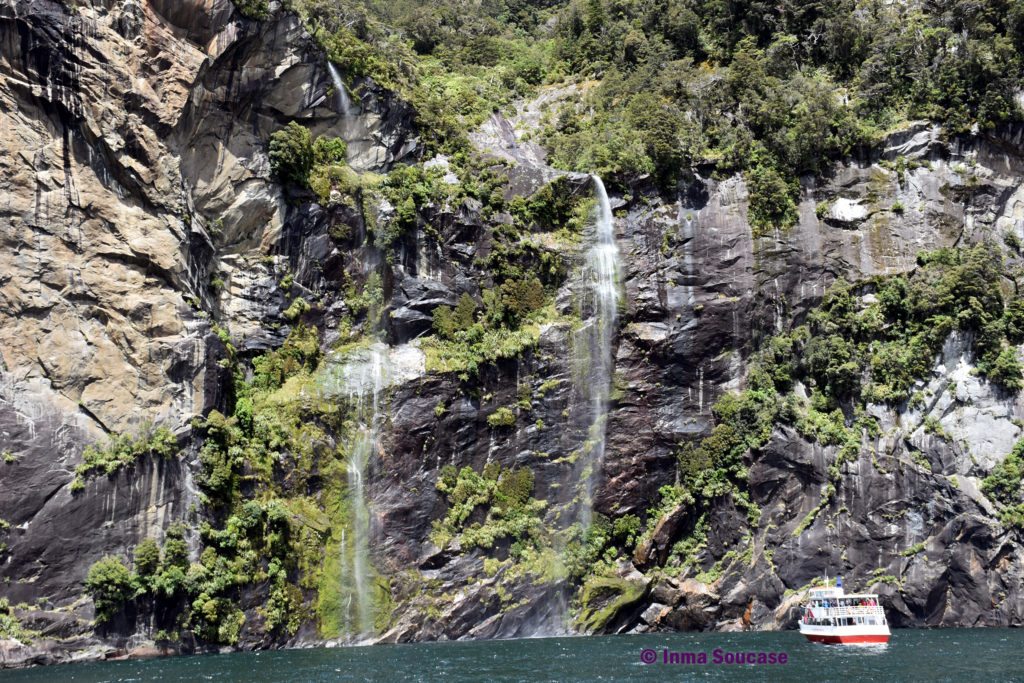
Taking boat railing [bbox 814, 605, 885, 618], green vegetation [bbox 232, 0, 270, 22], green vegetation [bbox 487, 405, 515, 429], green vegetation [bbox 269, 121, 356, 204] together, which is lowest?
boat railing [bbox 814, 605, 885, 618]

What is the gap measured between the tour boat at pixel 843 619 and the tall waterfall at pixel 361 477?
16.0 m

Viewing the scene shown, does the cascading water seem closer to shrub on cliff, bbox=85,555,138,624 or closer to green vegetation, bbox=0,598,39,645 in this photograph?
shrub on cliff, bbox=85,555,138,624

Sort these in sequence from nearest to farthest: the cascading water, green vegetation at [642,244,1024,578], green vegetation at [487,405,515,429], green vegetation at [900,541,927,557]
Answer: green vegetation at [900,541,927,557] < the cascading water < green vegetation at [642,244,1024,578] < green vegetation at [487,405,515,429]

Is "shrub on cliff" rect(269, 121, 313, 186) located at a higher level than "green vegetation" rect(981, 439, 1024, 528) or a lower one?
higher

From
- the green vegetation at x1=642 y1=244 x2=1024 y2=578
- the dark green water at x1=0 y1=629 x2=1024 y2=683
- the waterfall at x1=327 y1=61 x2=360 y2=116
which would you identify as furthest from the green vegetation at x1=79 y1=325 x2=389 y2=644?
the green vegetation at x1=642 y1=244 x2=1024 y2=578

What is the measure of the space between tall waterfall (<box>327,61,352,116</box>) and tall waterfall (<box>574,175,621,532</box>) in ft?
39.1

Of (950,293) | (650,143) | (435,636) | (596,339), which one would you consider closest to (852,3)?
(650,143)

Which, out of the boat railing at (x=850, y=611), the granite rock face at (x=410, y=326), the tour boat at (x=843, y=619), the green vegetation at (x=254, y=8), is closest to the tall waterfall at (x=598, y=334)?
the granite rock face at (x=410, y=326)

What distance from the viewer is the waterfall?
41.8 metres

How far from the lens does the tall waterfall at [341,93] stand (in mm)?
41781

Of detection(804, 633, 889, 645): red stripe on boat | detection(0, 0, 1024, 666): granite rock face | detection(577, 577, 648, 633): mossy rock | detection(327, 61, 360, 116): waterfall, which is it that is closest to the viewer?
detection(804, 633, 889, 645): red stripe on boat

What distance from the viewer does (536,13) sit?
211ft

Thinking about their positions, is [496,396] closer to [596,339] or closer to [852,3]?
[596,339]

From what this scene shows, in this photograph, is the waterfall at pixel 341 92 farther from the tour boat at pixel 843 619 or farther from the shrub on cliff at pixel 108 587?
the tour boat at pixel 843 619
